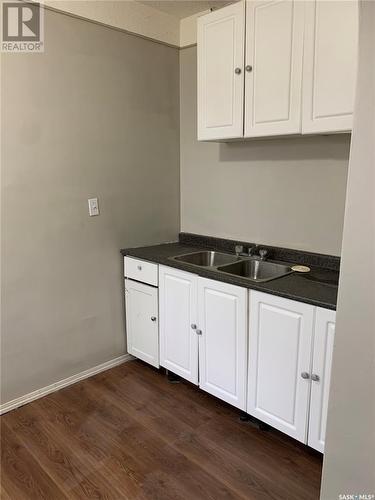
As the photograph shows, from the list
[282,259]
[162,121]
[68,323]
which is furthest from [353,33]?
[68,323]

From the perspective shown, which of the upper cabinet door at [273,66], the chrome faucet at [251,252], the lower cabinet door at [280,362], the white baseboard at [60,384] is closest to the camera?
the lower cabinet door at [280,362]

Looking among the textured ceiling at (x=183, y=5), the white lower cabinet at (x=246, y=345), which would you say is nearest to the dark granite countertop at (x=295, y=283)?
the white lower cabinet at (x=246, y=345)

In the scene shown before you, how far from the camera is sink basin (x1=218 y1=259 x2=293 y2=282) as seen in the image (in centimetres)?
249

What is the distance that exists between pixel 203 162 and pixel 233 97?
746 millimetres

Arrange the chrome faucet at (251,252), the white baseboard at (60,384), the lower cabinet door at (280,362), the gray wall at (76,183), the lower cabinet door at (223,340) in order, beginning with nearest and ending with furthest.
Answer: the lower cabinet door at (280,362) < the lower cabinet door at (223,340) < the gray wall at (76,183) < the white baseboard at (60,384) < the chrome faucet at (251,252)

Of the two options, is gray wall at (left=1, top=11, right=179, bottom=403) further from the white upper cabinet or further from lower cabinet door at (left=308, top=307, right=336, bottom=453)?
lower cabinet door at (left=308, top=307, right=336, bottom=453)

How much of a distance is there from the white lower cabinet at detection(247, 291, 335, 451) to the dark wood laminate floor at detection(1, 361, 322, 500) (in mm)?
175

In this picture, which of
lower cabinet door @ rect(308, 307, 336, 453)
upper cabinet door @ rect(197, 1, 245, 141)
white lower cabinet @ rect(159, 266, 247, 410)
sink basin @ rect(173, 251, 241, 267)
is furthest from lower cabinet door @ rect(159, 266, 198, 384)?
upper cabinet door @ rect(197, 1, 245, 141)

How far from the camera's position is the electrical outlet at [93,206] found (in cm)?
264

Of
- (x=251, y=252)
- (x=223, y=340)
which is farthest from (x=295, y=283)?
(x=251, y=252)

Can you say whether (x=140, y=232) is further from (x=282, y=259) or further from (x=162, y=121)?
(x=282, y=259)

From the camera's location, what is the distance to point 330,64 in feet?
6.17

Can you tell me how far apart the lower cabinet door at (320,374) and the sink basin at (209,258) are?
100 cm

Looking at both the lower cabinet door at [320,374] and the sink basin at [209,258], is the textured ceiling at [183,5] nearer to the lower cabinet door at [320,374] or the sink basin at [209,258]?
the sink basin at [209,258]
